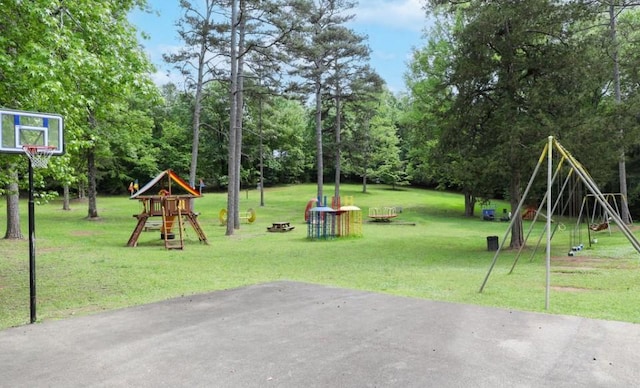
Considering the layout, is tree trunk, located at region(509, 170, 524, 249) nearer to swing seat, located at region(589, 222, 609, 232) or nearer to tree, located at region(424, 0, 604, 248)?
tree, located at region(424, 0, 604, 248)

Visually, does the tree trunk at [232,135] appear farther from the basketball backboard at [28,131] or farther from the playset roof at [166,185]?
the basketball backboard at [28,131]

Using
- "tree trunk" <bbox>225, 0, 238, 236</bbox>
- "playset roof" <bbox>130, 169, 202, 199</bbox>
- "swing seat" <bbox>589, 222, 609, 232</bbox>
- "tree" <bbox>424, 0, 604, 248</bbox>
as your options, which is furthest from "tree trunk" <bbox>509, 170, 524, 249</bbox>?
"tree trunk" <bbox>225, 0, 238, 236</bbox>

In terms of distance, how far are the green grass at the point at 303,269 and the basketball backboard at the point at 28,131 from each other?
86.6 inches

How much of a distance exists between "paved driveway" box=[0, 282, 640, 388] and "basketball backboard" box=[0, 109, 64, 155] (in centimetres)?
221

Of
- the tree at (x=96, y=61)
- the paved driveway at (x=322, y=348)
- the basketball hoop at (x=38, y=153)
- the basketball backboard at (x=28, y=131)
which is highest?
the tree at (x=96, y=61)

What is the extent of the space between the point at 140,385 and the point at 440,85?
47.9 ft

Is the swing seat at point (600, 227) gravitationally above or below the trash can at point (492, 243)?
above

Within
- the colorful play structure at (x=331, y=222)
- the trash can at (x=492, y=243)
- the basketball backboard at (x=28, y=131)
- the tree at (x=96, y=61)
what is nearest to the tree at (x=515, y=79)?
the trash can at (x=492, y=243)

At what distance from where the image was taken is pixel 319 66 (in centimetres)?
2920

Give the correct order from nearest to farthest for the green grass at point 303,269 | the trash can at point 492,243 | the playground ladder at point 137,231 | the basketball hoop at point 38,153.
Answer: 1. the basketball hoop at point 38,153
2. the green grass at point 303,269
3. the trash can at point 492,243
4. the playground ladder at point 137,231

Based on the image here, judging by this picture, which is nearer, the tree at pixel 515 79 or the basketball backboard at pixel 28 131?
the basketball backboard at pixel 28 131

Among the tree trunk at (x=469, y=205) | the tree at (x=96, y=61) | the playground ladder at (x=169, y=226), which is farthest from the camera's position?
the tree trunk at (x=469, y=205)

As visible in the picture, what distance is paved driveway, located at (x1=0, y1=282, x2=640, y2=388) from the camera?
3912 millimetres

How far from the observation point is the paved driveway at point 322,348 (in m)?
3.91
